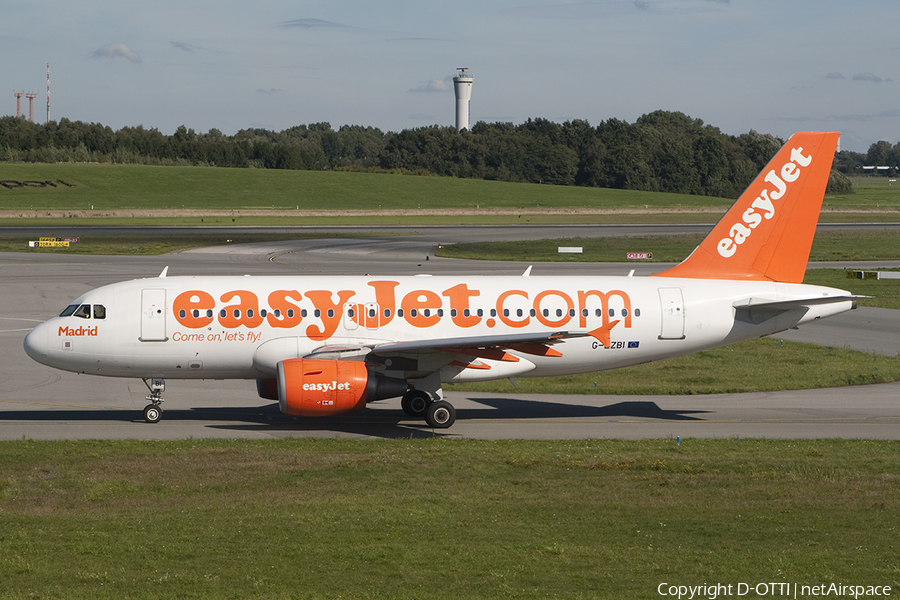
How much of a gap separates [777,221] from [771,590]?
19.1 m

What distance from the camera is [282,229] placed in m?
116

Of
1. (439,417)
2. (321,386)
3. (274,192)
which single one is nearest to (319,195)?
(274,192)

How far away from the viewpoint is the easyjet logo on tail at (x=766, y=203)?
95.8ft

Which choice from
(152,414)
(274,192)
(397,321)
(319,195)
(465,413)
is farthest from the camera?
(274,192)

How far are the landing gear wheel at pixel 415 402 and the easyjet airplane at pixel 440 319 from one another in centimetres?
5

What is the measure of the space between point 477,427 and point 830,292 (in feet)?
39.3

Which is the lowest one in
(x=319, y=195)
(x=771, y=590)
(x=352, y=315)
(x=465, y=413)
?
(x=465, y=413)

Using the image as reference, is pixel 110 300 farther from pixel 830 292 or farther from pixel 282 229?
pixel 282 229

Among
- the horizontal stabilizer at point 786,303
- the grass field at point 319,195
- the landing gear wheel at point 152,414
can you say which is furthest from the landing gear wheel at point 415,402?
the grass field at point 319,195

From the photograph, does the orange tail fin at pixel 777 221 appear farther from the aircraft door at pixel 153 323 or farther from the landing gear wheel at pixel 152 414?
the landing gear wheel at pixel 152 414

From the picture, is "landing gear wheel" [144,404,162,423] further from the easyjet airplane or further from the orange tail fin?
the orange tail fin

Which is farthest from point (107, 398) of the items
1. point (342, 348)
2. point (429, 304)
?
point (429, 304)

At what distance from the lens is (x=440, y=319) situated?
27906 millimetres

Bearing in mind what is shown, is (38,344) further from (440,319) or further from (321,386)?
(440,319)
